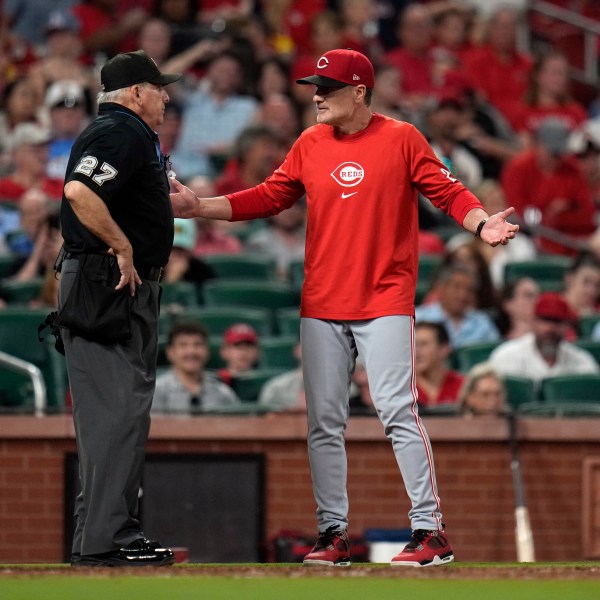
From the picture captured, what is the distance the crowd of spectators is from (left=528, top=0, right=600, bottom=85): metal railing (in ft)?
0.66

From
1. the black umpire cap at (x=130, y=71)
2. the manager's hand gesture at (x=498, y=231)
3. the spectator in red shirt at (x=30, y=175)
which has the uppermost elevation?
the spectator in red shirt at (x=30, y=175)

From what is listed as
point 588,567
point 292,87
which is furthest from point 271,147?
point 588,567

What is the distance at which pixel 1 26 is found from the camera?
1397 centimetres

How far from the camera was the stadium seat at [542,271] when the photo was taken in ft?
37.2

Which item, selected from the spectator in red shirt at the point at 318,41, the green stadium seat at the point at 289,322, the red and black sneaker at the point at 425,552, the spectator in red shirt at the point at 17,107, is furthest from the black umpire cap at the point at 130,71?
the spectator in red shirt at the point at 318,41

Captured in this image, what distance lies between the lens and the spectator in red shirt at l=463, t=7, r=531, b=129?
1493 cm

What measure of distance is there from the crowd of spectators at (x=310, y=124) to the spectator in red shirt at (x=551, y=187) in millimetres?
13

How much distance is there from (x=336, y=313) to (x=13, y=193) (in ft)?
21.9

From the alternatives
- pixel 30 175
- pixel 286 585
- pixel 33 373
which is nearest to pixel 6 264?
pixel 30 175

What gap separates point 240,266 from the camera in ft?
36.5

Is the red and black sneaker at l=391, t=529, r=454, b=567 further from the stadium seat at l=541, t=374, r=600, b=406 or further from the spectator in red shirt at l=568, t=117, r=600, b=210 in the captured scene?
the spectator in red shirt at l=568, t=117, r=600, b=210

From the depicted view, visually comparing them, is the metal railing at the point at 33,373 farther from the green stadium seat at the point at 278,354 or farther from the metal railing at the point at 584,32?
the metal railing at the point at 584,32

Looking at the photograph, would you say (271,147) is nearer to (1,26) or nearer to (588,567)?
(1,26)

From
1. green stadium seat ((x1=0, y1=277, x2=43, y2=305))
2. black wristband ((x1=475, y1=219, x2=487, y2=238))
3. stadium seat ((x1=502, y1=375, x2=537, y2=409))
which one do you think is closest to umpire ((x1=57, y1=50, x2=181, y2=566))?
black wristband ((x1=475, y1=219, x2=487, y2=238))
